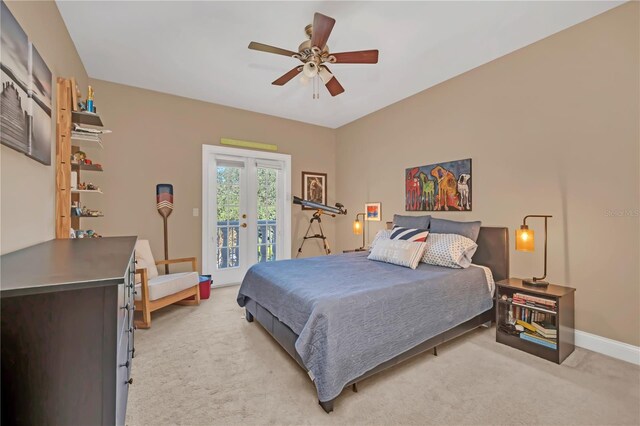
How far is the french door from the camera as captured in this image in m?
4.30

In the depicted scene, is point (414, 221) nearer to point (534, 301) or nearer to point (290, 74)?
point (534, 301)

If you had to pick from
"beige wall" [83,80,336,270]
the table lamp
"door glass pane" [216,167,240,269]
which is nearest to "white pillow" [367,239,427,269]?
the table lamp

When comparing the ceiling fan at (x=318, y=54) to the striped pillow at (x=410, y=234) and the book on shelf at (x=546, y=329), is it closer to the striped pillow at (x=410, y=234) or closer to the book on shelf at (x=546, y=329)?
the striped pillow at (x=410, y=234)

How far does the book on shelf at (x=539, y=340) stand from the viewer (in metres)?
2.25

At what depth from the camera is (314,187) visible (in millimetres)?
5293

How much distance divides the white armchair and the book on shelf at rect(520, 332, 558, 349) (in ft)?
11.2

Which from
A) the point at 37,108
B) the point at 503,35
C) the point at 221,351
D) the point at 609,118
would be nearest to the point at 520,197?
the point at 609,118

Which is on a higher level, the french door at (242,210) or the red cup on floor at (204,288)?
the french door at (242,210)

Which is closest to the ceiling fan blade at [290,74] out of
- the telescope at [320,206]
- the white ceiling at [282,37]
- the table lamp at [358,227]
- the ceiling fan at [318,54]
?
the ceiling fan at [318,54]

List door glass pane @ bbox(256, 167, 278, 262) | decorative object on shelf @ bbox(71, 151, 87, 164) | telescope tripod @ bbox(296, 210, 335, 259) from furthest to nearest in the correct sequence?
telescope tripod @ bbox(296, 210, 335, 259)
door glass pane @ bbox(256, 167, 278, 262)
decorative object on shelf @ bbox(71, 151, 87, 164)

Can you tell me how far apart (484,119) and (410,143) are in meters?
1.02

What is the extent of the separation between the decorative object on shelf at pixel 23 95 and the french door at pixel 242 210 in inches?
93.3

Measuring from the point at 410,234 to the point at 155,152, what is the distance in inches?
139

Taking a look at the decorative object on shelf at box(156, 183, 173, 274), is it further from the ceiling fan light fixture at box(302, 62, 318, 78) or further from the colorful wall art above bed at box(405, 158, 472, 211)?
the colorful wall art above bed at box(405, 158, 472, 211)
